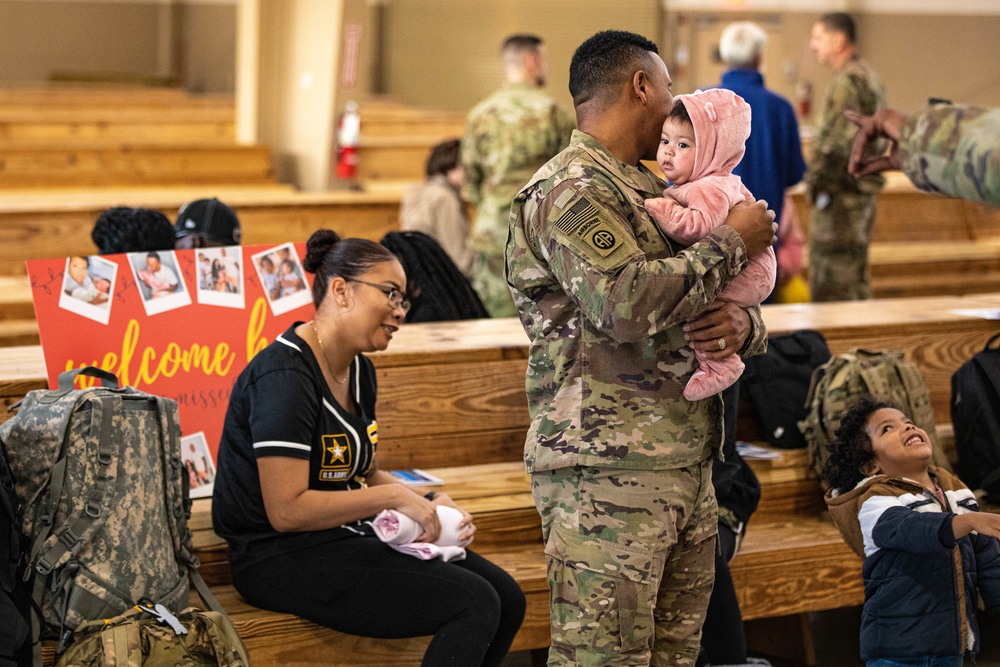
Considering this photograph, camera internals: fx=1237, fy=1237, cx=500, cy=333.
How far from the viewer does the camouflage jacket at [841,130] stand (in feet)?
20.1

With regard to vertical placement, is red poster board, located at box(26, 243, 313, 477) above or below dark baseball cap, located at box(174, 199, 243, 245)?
below

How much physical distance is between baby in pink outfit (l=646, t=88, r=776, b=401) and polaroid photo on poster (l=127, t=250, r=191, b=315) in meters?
1.82

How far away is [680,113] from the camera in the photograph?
94.5 inches

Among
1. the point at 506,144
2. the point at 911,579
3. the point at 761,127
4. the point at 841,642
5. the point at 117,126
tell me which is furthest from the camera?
the point at 117,126

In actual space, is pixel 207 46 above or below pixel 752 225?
below

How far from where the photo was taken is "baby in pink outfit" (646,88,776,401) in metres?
2.35

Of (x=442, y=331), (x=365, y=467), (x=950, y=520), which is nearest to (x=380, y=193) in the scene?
(x=442, y=331)

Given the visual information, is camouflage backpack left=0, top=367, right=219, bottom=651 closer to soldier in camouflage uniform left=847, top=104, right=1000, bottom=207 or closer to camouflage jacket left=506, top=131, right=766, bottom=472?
camouflage jacket left=506, top=131, right=766, bottom=472

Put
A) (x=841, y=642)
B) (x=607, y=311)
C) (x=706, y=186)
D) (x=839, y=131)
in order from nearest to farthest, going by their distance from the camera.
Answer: (x=607, y=311) → (x=706, y=186) → (x=841, y=642) → (x=839, y=131)

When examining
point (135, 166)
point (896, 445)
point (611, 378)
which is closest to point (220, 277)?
point (611, 378)

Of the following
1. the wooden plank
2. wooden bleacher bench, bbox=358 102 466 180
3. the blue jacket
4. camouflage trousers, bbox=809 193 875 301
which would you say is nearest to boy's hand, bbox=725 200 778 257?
the blue jacket

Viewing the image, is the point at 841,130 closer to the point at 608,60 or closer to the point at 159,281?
the point at 159,281

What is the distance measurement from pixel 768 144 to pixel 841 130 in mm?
1138

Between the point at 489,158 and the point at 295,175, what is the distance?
11.6 ft
